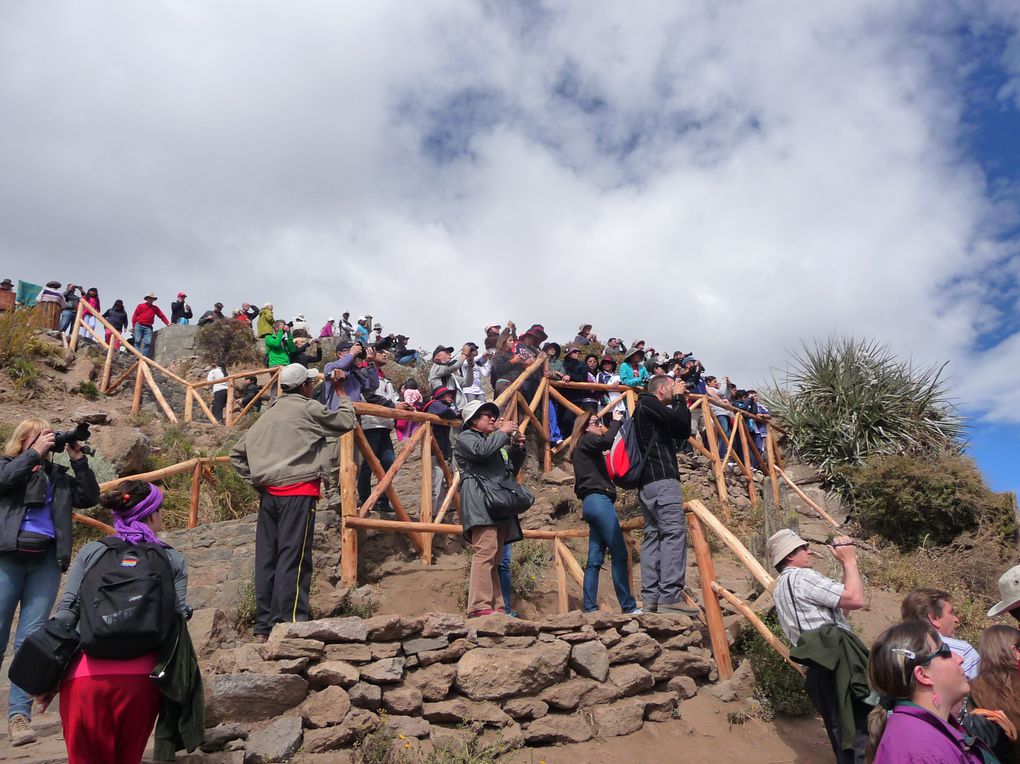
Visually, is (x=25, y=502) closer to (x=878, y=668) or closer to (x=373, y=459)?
(x=373, y=459)

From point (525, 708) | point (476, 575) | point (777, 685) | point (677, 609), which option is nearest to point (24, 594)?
point (476, 575)

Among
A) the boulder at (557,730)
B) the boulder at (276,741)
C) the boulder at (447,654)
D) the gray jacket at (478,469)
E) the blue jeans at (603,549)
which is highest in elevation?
the gray jacket at (478,469)

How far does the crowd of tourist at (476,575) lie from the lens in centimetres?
234

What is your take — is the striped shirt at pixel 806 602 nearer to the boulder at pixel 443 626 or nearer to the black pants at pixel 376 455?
the boulder at pixel 443 626

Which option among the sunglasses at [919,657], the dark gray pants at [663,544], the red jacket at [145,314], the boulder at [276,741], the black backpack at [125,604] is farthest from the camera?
the red jacket at [145,314]

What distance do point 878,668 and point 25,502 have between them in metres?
3.85

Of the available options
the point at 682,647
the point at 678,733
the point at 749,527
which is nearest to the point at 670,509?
the point at 682,647

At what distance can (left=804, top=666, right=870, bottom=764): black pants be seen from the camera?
3.19 metres

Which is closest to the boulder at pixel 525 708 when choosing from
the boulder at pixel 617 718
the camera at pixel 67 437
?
the boulder at pixel 617 718

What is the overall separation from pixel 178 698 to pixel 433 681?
140cm

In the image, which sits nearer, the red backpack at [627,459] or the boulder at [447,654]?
the boulder at [447,654]

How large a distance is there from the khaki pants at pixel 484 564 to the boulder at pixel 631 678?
0.87 m

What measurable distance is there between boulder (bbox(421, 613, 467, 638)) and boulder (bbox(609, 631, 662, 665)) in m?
1.02

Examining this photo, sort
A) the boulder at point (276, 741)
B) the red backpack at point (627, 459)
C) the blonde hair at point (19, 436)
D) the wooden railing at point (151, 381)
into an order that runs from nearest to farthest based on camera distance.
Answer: the boulder at point (276, 741), the blonde hair at point (19, 436), the red backpack at point (627, 459), the wooden railing at point (151, 381)
